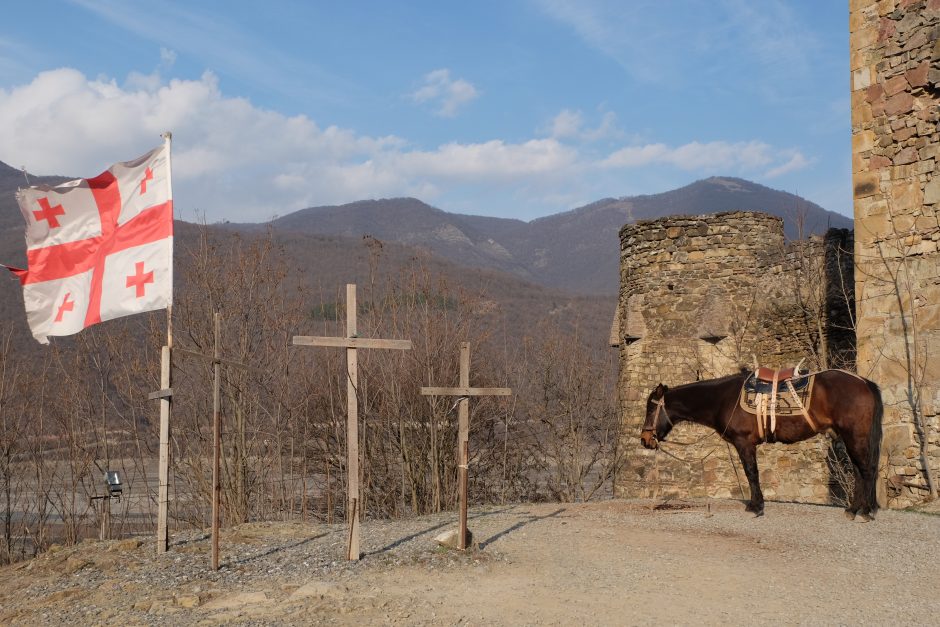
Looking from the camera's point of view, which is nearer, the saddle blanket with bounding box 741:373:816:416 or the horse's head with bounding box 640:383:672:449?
the saddle blanket with bounding box 741:373:816:416

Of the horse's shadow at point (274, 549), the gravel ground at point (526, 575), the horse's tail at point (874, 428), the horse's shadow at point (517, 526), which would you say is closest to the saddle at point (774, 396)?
the horse's tail at point (874, 428)

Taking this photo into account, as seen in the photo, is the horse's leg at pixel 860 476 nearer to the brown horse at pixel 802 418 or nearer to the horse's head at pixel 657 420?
the brown horse at pixel 802 418

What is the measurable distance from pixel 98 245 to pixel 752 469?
8.04 metres

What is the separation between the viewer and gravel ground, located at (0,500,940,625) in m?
7.02

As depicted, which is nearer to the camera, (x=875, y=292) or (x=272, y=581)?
(x=272, y=581)

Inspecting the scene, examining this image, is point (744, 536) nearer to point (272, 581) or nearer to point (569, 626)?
point (569, 626)

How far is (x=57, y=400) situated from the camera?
85.0ft

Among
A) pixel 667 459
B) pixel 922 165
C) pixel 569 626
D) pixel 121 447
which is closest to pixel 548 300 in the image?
pixel 121 447

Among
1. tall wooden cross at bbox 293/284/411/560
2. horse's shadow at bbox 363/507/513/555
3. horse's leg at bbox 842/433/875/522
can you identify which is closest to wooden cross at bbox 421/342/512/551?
tall wooden cross at bbox 293/284/411/560

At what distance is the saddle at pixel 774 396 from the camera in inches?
408

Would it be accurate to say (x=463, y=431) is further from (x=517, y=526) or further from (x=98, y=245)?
(x=98, y=245)

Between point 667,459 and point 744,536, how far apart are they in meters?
6.94

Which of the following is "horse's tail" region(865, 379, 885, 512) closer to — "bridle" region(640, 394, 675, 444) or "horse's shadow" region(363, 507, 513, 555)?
"bridle" region(640, 394, 675, 444)

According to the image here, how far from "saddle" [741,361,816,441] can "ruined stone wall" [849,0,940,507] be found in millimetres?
2018
